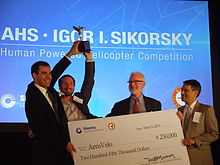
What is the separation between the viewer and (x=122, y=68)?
318 cm

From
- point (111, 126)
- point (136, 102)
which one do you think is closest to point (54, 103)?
point (111, 126)

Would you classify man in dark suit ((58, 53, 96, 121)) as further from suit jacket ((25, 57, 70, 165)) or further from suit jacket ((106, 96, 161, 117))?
suit jacket ((106, 96, 161, 117))

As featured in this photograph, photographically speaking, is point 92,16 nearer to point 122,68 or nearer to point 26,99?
point 122,68

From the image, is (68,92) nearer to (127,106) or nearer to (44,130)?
(44,130)

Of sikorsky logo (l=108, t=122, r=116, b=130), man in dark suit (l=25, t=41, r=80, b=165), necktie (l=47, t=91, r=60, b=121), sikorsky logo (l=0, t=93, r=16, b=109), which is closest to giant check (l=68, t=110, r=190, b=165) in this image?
A: sikorsky logo (l=108, t=122, r=116, b=130)

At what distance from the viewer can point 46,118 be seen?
2.98m

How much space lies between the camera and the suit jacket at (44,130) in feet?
9.70

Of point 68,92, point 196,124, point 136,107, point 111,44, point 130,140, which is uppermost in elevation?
point 111,44

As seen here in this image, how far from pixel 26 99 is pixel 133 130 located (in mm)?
Result: 1005

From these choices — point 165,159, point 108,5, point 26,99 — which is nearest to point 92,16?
point 108,5

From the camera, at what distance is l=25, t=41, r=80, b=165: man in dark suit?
2.96 m

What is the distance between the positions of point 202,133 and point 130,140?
779 millimetres

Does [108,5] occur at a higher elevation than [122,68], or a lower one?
higher

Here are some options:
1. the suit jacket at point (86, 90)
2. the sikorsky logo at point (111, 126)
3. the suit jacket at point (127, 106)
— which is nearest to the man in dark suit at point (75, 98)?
the suit jacket at point (86, 90)
